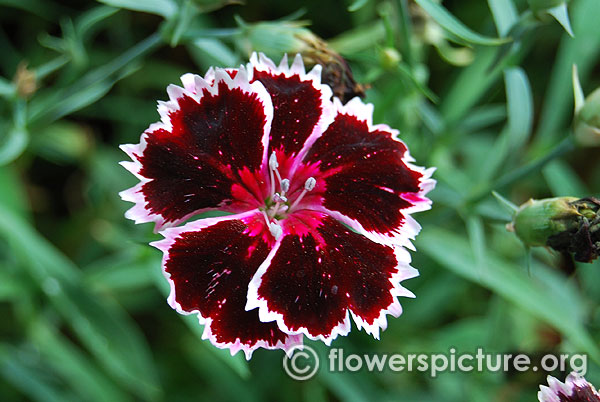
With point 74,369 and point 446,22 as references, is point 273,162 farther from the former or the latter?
A: point 74,369

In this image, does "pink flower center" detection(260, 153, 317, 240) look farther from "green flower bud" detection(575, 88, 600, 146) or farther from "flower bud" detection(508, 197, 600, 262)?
"green flower bud" detection(575, 88, 600, 146)

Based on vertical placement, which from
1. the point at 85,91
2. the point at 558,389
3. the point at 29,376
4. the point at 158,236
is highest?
the point at 85,91

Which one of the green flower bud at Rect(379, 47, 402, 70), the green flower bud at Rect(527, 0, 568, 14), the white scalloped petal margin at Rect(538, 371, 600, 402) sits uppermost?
the green flower bud at Rect(527, 0, 568, 14)

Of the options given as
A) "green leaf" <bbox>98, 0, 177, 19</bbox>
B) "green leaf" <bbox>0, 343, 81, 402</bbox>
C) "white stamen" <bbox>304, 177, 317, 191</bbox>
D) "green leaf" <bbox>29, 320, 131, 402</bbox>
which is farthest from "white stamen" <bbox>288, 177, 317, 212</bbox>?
"green leaf" <bbox>0, 343, 81, 402</bbox>

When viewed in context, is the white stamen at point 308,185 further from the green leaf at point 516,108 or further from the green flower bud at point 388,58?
the green leaf at point 516,108

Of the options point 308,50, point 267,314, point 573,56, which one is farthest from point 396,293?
point 573,56

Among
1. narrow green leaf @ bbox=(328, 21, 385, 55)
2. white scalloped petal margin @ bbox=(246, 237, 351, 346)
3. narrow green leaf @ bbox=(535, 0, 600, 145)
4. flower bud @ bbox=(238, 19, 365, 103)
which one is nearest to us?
white scalloped petal margin @ bbox=(246, 237, 351, 346)

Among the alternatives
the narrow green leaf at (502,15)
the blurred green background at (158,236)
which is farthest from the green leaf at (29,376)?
the narrow green leaf at (502,15)

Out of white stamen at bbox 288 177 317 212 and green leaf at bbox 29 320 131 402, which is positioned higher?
white stamen at bbox 288 177 317 212
